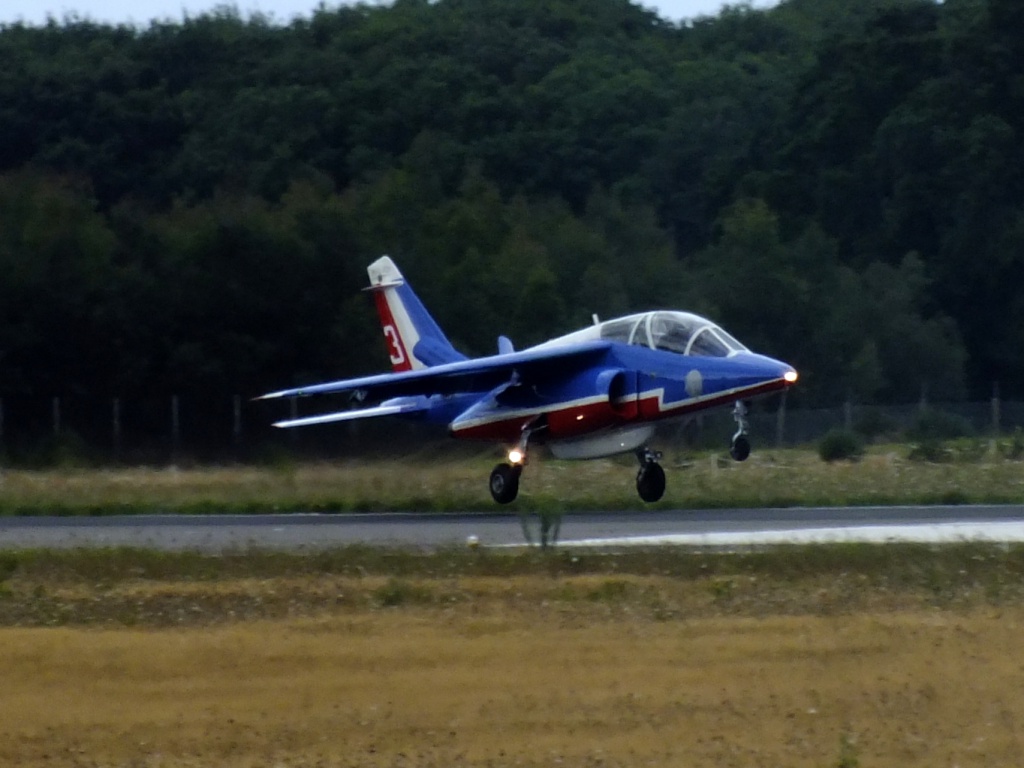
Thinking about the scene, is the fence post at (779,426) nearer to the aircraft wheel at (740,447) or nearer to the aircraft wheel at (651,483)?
the aircraft wheel at (651,483)

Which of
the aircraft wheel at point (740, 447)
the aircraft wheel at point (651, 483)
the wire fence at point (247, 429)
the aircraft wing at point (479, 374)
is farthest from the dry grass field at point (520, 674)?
the wire fence at point (247, 429)

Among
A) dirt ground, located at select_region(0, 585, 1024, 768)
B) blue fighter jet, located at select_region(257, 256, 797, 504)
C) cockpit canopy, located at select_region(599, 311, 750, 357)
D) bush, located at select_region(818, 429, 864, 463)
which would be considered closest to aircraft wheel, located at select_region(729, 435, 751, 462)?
blue fighter jet, located at select_region(257, 256, 797, 504)

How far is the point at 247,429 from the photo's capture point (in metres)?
31.8

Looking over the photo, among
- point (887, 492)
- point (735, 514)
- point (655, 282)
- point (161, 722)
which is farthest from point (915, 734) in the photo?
point (655, 282)

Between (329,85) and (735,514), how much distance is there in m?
44.1

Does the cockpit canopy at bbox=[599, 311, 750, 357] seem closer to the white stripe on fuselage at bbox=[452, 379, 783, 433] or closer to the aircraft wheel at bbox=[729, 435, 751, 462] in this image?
the white stripe on fuselage at bbox=[452, 379, 783, 433]

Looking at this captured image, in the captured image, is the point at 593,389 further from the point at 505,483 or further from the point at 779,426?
the point at 779,426

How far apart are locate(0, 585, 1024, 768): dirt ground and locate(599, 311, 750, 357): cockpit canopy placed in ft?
30.4

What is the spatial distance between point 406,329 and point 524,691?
15.9 meters

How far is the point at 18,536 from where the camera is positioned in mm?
19078

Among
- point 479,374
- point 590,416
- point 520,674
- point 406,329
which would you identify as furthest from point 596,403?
point 520,674

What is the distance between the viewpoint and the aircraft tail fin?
83.9 ft

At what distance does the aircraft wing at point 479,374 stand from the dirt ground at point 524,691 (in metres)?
10.1

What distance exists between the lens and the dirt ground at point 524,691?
924cm
